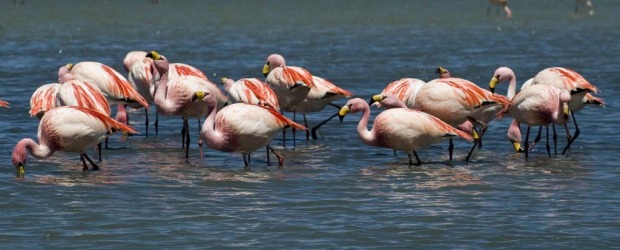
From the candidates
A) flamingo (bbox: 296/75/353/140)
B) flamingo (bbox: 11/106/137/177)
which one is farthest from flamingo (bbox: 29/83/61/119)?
flamingo (bbox: 296/75/353/140)

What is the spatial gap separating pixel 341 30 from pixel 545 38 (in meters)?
Result: 5.42

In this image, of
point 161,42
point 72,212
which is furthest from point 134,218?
point 161,42

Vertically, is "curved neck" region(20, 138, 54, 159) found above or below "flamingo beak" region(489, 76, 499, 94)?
below

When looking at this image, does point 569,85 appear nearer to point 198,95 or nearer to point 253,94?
point 253,94

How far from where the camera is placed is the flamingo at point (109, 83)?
12.9 m

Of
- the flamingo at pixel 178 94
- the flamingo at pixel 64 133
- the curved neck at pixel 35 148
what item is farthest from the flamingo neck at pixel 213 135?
the curved neck at pixel 35 148

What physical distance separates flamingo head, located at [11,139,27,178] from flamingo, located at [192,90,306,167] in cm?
153

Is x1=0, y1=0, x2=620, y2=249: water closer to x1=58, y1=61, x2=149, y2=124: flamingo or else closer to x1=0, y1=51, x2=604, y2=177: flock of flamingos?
x1=0, y1=51, x2=604, y2=177: flock of flamingos

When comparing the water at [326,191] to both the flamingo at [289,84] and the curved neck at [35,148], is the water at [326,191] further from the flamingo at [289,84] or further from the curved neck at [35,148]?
the flamingo at [289,84]

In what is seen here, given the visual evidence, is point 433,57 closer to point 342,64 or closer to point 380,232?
point 342,64

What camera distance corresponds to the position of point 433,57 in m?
23.9

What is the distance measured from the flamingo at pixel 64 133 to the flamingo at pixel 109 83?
187cm

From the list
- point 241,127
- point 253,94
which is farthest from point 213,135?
point 253,94

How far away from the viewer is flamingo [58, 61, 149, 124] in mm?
12867
